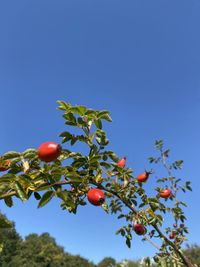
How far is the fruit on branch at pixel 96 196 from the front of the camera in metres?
2.33

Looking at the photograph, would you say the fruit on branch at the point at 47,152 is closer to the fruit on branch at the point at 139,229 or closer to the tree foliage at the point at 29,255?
the fruit on branch at the point at 139,229

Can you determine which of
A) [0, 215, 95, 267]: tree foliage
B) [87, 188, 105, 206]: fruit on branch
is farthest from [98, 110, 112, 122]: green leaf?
[0, 215, 95, 267]: tree foliage

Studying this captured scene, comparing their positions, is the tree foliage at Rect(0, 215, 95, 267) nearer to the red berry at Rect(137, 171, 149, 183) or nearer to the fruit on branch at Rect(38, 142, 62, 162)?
the red berry at Rect(137, 171, 149, 183)

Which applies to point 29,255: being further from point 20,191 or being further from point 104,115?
point 20,191

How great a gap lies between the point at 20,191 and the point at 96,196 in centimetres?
66

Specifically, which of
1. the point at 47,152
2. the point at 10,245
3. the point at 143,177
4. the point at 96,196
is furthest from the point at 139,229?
the point at 10,245

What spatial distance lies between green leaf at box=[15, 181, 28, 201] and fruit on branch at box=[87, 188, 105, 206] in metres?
0.62

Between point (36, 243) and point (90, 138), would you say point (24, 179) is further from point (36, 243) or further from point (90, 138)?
point (36, 243)

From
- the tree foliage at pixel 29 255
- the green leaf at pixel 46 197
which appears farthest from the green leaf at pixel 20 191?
the tree foliage at pixel 29 255

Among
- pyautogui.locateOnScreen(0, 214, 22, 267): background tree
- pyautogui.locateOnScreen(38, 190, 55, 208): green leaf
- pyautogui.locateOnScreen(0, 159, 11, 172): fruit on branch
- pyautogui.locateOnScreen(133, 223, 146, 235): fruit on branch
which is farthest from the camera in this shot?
pyautogui.locateOnScreen(0, 214, 22, 267): background tree

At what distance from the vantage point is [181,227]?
18.2 ft

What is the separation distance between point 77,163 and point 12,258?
52.1 metres

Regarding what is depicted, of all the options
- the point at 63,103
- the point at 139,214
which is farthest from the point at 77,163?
the point at 139,214

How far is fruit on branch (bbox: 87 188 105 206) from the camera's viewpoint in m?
2.33
